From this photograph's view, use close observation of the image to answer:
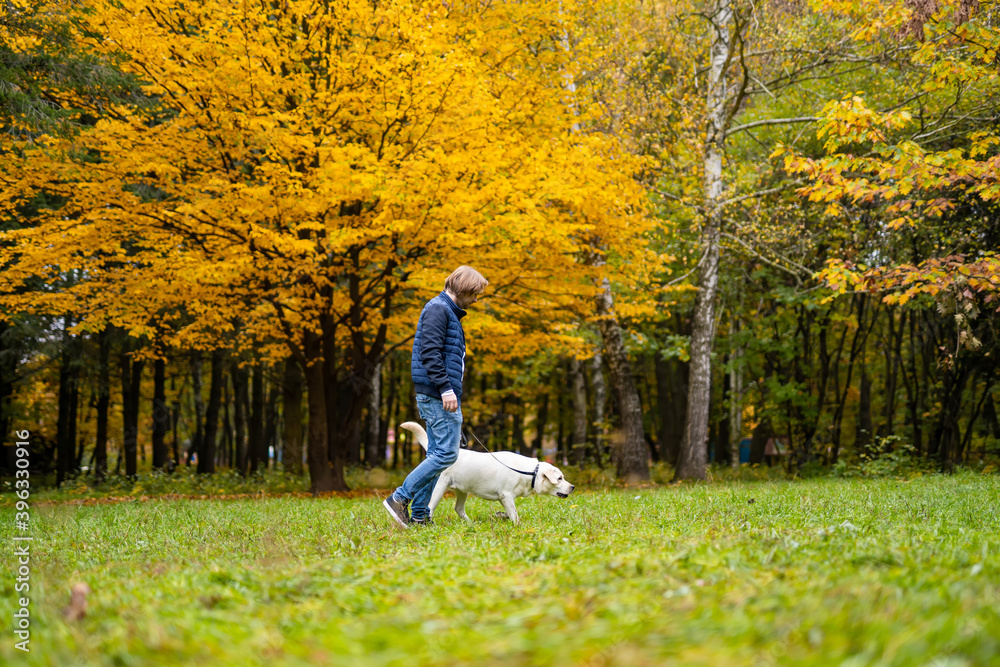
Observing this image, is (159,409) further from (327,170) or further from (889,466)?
(889,466)

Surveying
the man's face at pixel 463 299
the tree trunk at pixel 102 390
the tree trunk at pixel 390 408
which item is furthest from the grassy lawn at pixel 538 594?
the tree trunk at pixel 390 408

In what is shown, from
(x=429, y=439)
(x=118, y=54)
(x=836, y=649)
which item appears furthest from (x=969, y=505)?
(x=118, y=54)

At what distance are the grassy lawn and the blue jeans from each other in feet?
1.25

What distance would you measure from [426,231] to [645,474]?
280 inches

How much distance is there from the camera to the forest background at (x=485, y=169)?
927 cm

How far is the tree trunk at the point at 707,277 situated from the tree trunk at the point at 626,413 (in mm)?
801

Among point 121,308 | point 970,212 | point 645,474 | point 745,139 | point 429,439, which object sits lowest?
point 645,474

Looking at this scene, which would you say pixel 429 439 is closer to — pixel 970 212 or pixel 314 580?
pixel 314 580

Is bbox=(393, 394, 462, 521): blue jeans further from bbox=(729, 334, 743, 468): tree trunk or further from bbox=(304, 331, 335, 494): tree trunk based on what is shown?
bbox=(729, 334, 743, 468): tree trunk

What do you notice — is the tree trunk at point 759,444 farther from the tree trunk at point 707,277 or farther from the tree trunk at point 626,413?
the tree trunk at point 626,413

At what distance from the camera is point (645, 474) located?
14617 mm

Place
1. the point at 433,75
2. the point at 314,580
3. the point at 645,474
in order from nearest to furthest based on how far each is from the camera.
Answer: the point at 314,580, the point at 433,75, the point at 645,474

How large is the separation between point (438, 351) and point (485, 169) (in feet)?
16.5

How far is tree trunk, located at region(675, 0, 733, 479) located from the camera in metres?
14.1
